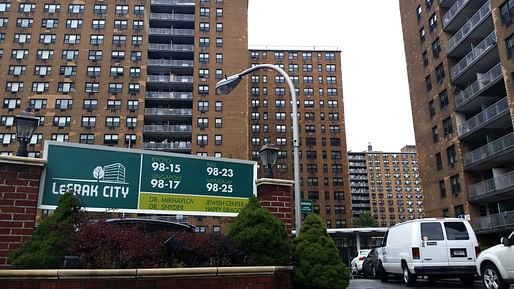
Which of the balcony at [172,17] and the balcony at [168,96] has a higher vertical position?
the balcony at [172,17]

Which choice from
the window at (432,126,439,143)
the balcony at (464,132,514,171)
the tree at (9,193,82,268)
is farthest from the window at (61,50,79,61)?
the tree at (9,193,82,268)

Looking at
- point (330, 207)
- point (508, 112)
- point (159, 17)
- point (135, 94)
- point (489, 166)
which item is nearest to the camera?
point (508, 112)

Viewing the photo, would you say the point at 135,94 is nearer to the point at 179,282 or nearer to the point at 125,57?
the point at 125,57

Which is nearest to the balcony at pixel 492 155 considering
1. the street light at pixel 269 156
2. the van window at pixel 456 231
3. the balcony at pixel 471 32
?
the balcony at pixel 471 32

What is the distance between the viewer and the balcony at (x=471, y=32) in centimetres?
3475

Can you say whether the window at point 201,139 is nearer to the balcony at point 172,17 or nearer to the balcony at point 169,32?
the balcony at point 169,32

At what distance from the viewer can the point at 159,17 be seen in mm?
67312

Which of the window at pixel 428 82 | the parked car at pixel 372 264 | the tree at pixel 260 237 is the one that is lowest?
the parked car at pixel 372 264

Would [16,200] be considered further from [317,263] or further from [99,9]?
[99,9]

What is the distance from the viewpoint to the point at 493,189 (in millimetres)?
32500

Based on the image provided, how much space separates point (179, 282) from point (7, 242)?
311cm

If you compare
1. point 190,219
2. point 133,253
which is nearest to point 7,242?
point 133,253

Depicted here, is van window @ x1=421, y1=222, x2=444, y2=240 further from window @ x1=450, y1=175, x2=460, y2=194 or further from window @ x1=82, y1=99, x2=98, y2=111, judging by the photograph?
window @ x1=82, y1=99, x2=98, y2=111

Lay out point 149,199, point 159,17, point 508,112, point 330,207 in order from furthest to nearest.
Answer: point 330,207 < point 159,17 < point 508,112 < point 149,199
